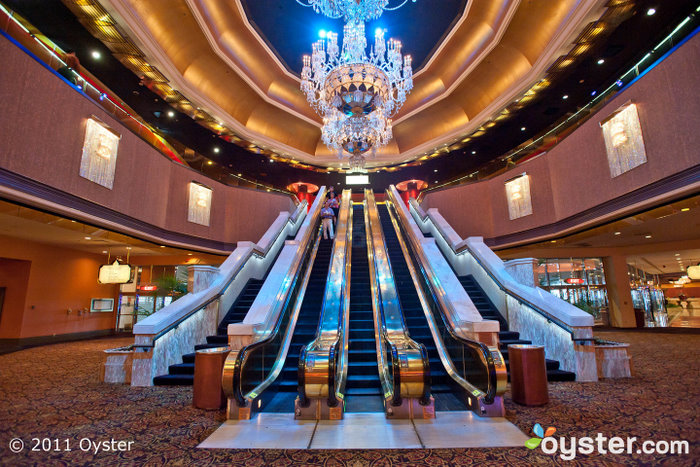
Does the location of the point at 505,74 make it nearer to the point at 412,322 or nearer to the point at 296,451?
the point at 412,322

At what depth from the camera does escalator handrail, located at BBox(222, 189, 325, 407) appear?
3459 millimetres

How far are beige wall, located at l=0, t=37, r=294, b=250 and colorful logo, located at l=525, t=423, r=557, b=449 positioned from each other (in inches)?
309

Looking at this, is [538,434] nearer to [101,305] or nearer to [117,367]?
[117,367]

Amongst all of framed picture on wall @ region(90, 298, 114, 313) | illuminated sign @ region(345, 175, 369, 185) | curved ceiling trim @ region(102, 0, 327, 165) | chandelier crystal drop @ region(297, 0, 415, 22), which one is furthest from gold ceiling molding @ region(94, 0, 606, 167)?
framed picture on wall @ region(90, 298, 114, 313)

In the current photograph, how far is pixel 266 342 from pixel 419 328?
257 cm

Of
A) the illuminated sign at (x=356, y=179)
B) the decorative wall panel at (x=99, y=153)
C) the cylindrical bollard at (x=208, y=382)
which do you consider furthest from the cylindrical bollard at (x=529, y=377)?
the illuminated sign at (x=356, y=179)

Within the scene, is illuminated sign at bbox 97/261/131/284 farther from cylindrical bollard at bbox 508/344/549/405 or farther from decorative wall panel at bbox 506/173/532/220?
decorative wall panel at bbox 506/173/532/220

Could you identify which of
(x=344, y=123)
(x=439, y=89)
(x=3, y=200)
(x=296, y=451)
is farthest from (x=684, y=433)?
(x=439, y=89)

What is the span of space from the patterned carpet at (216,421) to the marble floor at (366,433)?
12 centimetres

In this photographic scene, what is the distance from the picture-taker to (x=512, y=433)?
303cm

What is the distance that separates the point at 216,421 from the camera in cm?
345

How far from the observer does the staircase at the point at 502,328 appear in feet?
16.0

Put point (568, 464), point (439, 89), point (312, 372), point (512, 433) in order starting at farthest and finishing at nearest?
point (439, 89), point (312, 372), point (512, 433), point (568, 464)

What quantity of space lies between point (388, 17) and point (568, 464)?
1286 cm
